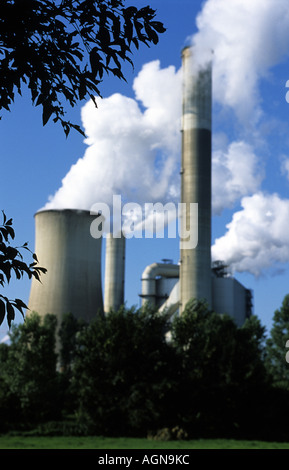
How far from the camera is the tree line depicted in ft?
85.8

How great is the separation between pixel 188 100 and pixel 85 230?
13.6 m

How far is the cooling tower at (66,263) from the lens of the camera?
36.1m

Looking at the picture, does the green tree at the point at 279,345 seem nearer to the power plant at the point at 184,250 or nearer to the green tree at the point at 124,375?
the power plant at the point at 184,250

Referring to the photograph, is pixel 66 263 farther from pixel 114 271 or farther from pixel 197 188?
pixel 114 271

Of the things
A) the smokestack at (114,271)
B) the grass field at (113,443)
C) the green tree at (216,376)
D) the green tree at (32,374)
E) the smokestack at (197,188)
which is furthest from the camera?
the smokestack at (114,271)

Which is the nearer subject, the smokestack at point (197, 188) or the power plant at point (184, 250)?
the power plant at point (184, 250)

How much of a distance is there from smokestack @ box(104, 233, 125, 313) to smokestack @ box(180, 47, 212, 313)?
17.7m

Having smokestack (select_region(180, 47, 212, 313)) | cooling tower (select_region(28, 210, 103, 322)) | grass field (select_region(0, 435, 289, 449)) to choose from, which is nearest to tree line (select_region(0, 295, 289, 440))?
grass field (select_region(0, 435, 289, 449))

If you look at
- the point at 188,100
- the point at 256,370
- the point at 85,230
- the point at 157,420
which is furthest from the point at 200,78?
the point at 157,420

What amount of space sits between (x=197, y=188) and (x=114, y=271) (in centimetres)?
2008

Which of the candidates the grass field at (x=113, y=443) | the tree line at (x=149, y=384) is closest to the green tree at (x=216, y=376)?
the tree line at (x=149, y=384)

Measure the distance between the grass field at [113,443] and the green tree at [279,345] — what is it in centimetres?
1123

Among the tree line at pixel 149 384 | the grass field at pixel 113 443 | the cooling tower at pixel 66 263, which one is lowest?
the grass field at pixel 113 443

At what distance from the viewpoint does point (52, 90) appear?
3.55 metres
